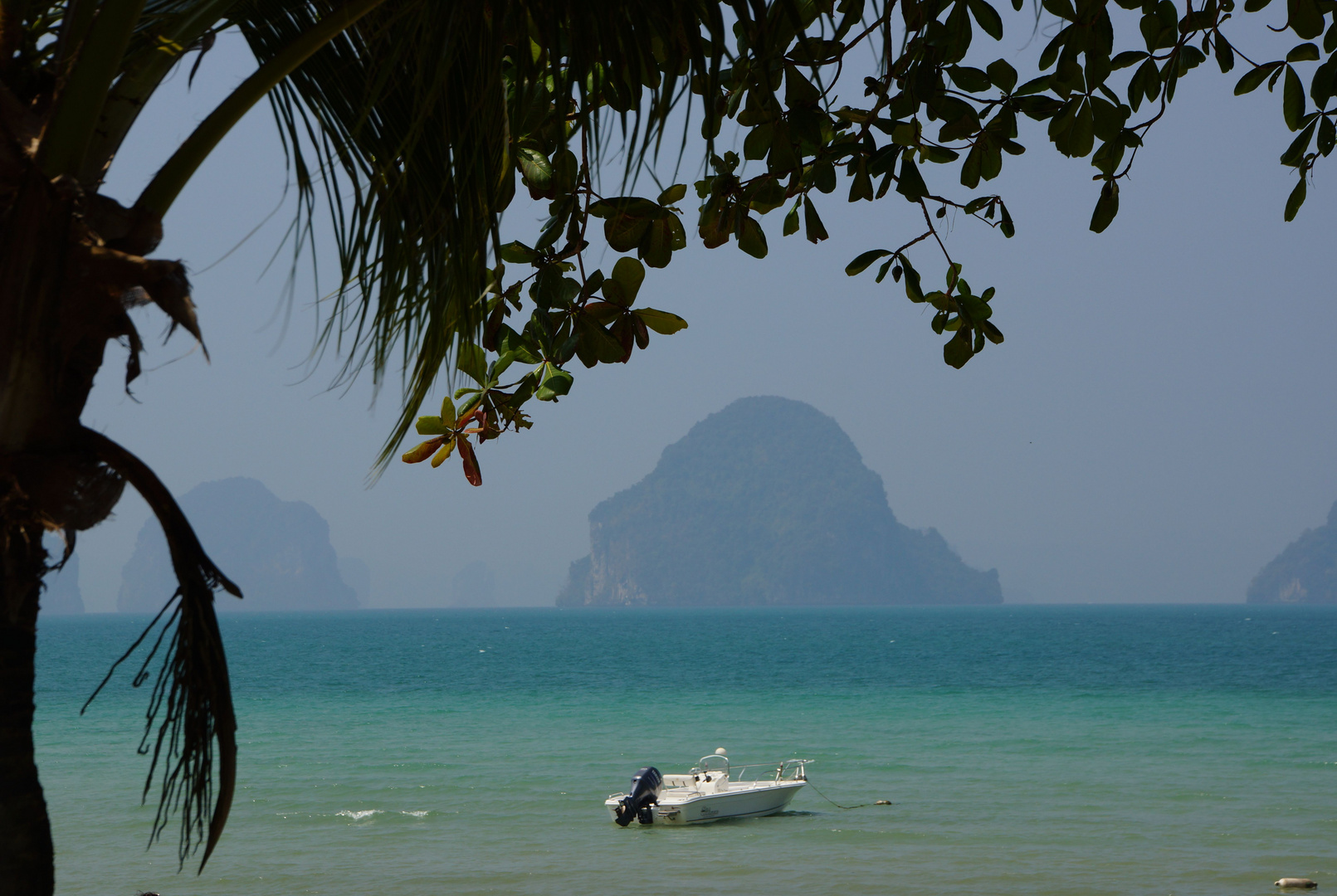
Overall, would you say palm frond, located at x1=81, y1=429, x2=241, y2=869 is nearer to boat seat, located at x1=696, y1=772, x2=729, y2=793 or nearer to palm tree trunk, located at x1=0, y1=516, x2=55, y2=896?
palm tree trunk, located at x1=0, y1=516, x2=55, y2=896

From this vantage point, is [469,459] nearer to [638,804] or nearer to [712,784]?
[638,804]

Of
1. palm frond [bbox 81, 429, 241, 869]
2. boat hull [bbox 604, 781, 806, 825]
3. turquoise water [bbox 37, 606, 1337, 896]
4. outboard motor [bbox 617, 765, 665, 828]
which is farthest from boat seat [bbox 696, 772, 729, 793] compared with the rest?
palm frond [bbox 81, 429, 241, 869]

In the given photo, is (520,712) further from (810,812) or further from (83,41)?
(83,41)

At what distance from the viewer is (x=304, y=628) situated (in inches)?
5034

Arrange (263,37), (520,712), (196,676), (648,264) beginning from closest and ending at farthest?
(196,676), (263,37), (648,264), (520,712)

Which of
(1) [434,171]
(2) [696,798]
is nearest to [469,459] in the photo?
(1) [434,171]

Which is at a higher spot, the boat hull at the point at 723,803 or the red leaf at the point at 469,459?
the red leaf at the point at 469,459

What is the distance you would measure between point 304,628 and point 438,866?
117993 millimetres

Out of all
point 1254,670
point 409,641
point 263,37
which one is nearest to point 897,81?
point 263,37

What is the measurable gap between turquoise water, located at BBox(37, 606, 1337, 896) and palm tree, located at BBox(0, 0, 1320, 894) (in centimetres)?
125

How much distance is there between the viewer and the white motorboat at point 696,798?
19844 millimetres

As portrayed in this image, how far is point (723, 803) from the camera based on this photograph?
20.5 meters

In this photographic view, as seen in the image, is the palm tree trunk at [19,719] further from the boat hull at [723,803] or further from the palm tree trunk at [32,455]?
the boat hull at [723,803]

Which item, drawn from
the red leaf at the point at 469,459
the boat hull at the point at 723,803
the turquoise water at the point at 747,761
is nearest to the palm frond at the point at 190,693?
the red leaf at the point at 469,459
